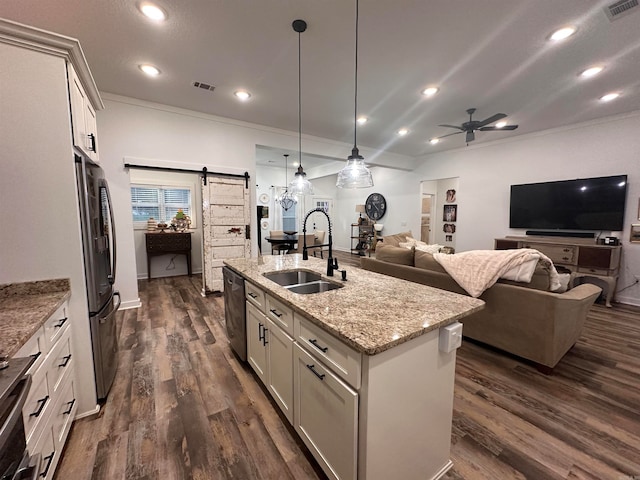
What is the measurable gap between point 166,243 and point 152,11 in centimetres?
424

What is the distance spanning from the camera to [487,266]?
94.3 inches

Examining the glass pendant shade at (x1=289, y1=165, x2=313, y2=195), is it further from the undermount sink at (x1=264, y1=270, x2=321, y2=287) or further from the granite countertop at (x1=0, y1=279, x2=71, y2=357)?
the granite countertop at (x1=0, y1=279, x2=71, y2=357)

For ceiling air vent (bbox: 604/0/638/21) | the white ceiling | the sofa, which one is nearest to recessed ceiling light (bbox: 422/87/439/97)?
the white ceiling

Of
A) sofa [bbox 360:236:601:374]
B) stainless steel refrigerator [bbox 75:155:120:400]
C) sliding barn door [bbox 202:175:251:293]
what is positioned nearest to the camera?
stainless steel refrigerator [bbox 75:155:120:400]

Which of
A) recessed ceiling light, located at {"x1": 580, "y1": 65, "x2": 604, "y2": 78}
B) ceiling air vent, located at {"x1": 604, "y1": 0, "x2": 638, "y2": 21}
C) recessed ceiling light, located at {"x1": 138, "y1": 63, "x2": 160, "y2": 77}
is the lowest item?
ceiling air vent, located at {"x1": 604, "y1": 0, "x2": 638, "y2": 21}

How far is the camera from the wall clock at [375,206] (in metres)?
7.97

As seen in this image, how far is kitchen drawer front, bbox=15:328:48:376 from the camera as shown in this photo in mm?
1091

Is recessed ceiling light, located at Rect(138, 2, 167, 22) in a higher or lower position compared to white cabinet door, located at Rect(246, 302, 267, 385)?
higher

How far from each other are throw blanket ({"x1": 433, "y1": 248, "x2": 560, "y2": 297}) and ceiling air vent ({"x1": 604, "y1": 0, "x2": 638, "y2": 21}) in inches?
73.3

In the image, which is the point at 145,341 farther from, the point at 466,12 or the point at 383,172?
the point at 383,172

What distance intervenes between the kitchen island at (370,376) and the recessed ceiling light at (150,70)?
2.81 meters

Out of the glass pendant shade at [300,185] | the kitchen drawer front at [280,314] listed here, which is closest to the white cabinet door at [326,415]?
the kitchen drawer front at [280,314]

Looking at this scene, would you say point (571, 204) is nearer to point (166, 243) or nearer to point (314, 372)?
point (314, 372)

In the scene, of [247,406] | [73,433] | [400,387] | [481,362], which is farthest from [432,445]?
[73,433]
